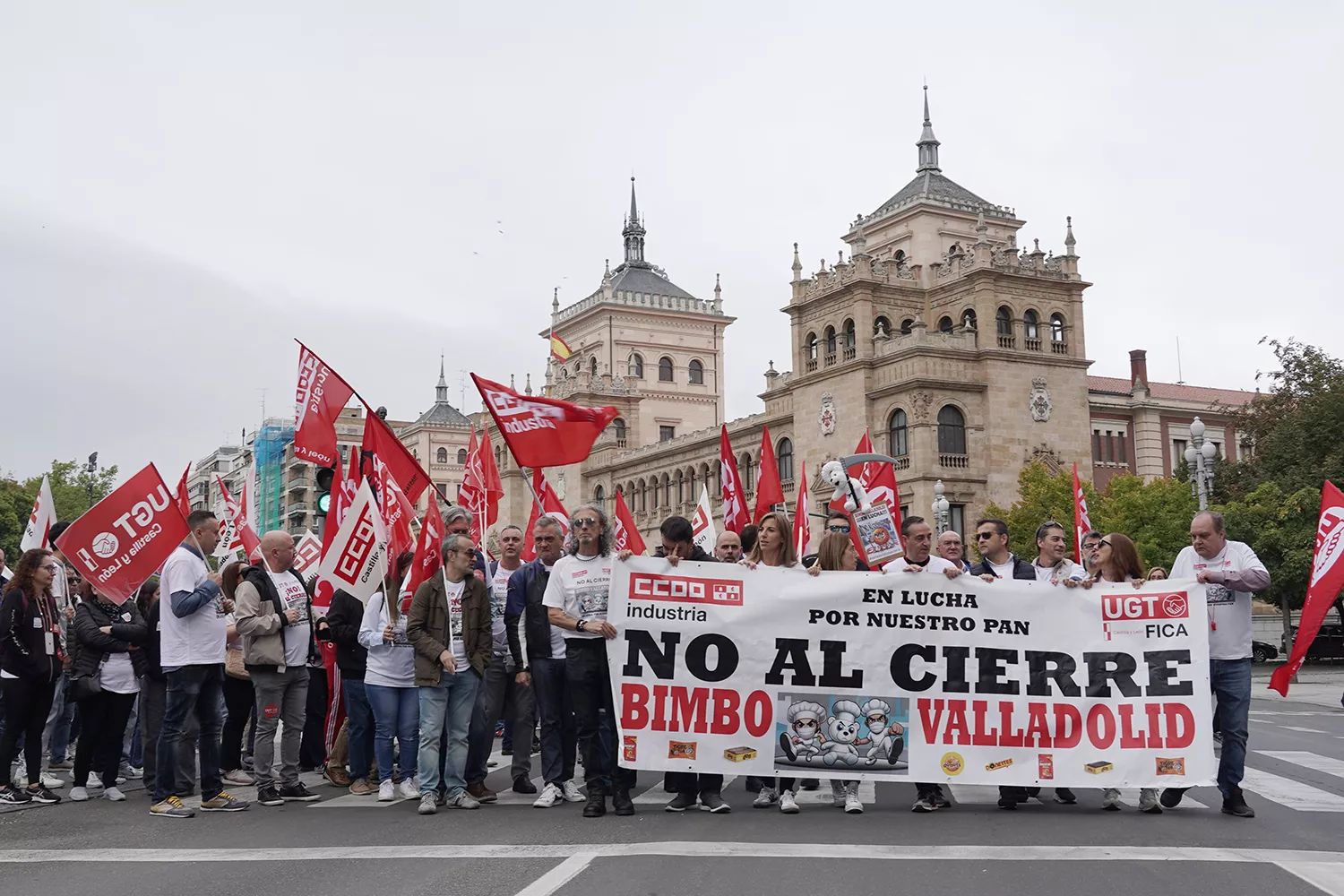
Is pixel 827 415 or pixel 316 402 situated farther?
pixel 827 415

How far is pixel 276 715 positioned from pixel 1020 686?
5678mm

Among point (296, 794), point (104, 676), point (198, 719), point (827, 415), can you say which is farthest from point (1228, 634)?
point (827, 415)

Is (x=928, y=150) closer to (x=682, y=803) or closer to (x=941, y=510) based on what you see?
(x=941, y=510)

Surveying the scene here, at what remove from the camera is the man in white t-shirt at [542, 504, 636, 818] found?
31.1ft

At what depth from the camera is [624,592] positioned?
9594 millimetres

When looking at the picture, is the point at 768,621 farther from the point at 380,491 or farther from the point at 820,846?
the point at 380,491

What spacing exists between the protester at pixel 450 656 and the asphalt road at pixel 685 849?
39cm

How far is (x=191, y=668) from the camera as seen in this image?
9938 mm

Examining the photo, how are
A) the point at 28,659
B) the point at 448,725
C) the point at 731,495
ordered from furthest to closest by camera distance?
the point at 731,495 < the point at 28,659 < the point at 448,725

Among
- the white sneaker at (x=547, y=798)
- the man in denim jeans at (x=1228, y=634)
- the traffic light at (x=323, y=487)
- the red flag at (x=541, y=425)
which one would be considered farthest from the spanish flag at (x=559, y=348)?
the man in denim jeans at (x=1228, y=634)

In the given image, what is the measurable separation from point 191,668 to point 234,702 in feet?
6.25

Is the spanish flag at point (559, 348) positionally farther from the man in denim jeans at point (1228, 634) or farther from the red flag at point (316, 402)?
the man in denim jeans at point (1228, 634)

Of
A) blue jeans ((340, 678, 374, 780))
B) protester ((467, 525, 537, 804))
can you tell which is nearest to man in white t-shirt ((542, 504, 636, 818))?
protester ((467, 525, 537, 804))

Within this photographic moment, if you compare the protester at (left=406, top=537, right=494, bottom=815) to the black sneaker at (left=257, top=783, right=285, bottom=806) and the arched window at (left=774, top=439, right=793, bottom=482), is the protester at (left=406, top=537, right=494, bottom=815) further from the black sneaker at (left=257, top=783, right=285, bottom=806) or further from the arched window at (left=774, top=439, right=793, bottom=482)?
the arched window at (left=774, top=439, right=793, bottom=482)
